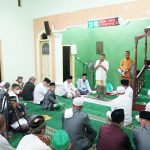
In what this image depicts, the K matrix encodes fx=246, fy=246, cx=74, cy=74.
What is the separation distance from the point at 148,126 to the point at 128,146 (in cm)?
34

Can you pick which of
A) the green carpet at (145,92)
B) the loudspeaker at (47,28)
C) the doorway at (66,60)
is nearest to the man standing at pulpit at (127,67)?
the green carpet at (145,92)

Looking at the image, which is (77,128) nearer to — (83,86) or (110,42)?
(83,86)

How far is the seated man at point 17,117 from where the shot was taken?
4.39 meters

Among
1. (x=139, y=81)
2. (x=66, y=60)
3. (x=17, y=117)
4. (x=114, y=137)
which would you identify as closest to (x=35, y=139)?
(x=114, y=137)

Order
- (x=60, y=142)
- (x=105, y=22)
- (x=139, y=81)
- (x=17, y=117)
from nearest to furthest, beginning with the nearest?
(x=60, y=142) → (x=17, y=117) → (x=139, y=81) → (x=105, y=22)

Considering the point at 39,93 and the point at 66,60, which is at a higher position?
the point at 66,60

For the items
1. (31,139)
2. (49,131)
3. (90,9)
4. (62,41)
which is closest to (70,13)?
(90,9)

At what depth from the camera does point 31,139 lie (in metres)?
2.18

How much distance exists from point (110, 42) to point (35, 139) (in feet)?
24.6

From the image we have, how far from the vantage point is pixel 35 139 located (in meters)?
2.18

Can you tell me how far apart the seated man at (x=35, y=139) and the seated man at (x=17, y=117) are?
207 cm

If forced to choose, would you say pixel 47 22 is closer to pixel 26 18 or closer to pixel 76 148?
pixel 26 18

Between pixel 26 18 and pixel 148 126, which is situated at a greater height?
pixel 26 18

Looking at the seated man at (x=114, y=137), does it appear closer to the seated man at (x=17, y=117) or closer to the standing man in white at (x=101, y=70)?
the seated man at (x=17, y=117)
